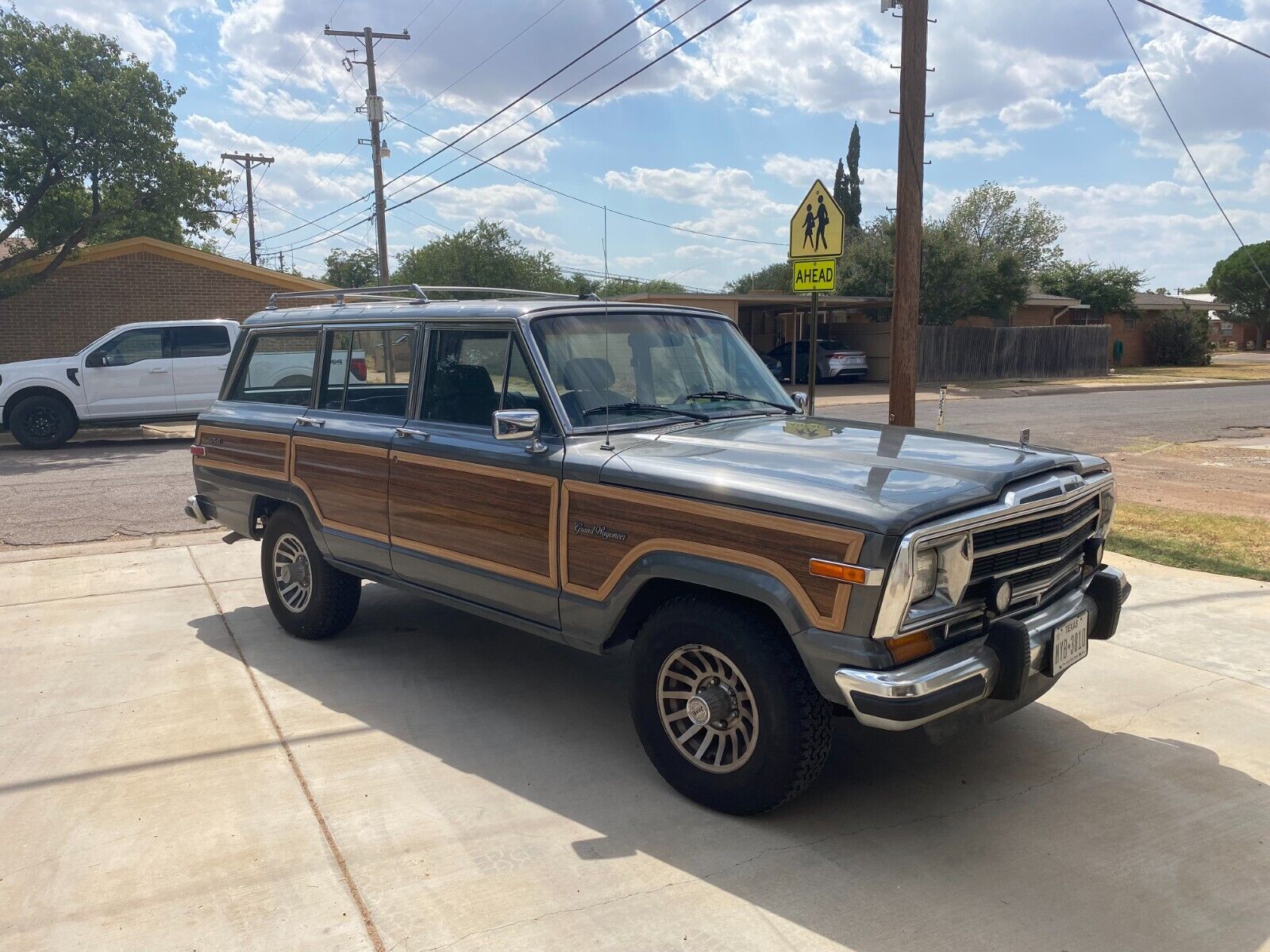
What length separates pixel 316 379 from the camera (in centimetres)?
564

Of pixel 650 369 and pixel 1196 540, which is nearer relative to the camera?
pixel 650 369

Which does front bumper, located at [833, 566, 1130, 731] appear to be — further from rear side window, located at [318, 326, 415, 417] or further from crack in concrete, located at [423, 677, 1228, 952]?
rear side window, located at [318, 326, 415, 417]

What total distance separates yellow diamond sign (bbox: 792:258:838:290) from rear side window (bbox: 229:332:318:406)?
4.26 meters

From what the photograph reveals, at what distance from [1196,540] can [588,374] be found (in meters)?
6.08

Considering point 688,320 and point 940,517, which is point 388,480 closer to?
point 688,320

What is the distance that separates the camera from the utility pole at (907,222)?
907 cm

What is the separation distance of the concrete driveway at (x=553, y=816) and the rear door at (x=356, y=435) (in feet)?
2.63

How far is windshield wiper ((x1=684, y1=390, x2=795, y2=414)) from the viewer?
Answer: 4801 mm

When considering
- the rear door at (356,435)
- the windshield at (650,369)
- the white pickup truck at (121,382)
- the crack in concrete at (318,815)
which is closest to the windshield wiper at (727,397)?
the windshield at (650,369)

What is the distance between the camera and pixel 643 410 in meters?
4.53

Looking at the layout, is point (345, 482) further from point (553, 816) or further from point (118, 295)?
point (118, 295)

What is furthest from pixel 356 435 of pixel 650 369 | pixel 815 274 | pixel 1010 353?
pixel 1010 353

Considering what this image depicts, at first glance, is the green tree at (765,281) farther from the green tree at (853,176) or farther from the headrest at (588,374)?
the headrest at (588,374)

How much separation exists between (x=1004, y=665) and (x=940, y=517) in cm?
62
